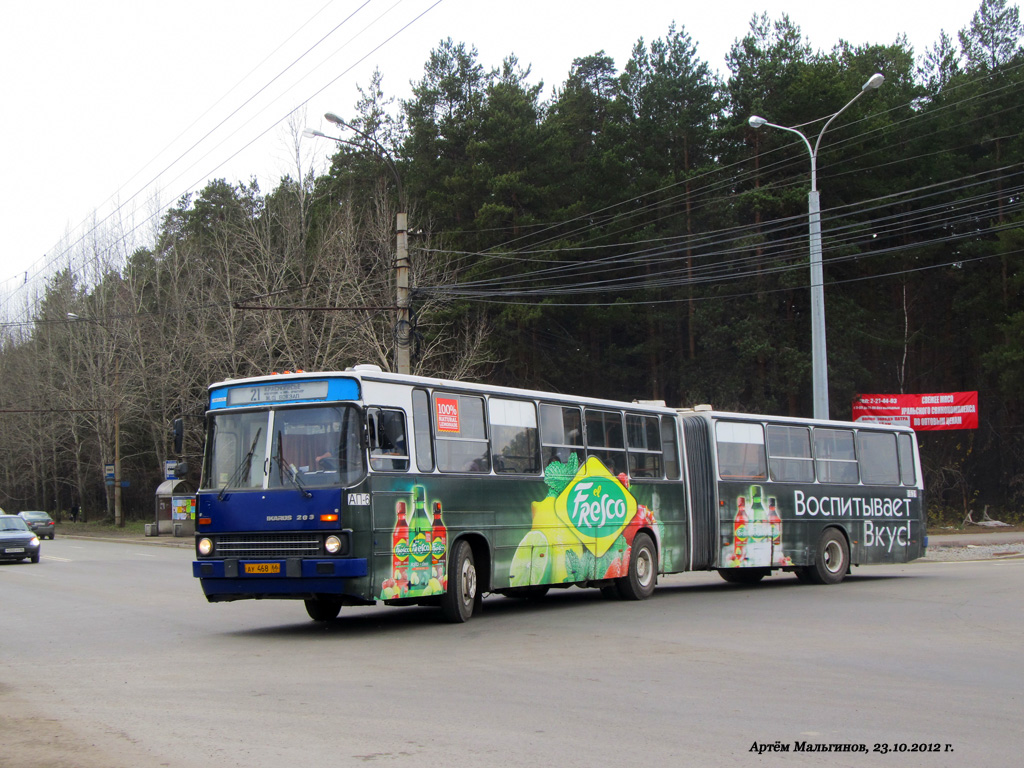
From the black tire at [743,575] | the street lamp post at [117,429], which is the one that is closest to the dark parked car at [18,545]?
the black tire at [743,575]

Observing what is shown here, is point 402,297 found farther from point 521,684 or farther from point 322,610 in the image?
point 521,684

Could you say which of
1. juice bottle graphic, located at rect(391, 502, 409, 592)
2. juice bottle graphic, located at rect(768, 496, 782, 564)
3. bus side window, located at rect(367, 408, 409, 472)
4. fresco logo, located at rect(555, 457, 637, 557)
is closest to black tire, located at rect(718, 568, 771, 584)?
juice bottle graphic, located at rect(768, 496, 782, 564)

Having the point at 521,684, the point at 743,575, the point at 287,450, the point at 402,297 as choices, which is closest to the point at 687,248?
the point at 402,297

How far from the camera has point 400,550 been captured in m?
12.6

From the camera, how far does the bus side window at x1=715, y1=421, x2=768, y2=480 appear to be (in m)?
18.9

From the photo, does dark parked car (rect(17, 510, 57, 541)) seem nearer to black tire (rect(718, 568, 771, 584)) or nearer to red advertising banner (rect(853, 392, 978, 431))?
red advertising banner (rect(853, 392, 978, 431))

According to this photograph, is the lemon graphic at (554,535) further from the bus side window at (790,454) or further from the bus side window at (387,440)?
the bus side window at (790,454)

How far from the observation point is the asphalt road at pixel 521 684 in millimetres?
6785

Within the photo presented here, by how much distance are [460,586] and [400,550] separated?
4.49ft

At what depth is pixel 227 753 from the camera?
6.63 meters

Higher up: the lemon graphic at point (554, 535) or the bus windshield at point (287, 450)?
the bus windshield at point (287, 450)

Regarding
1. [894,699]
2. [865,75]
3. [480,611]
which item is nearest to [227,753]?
[894,699]

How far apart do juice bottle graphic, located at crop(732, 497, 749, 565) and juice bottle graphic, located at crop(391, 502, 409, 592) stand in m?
7.97

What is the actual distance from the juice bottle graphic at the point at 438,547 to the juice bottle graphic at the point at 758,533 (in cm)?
753
